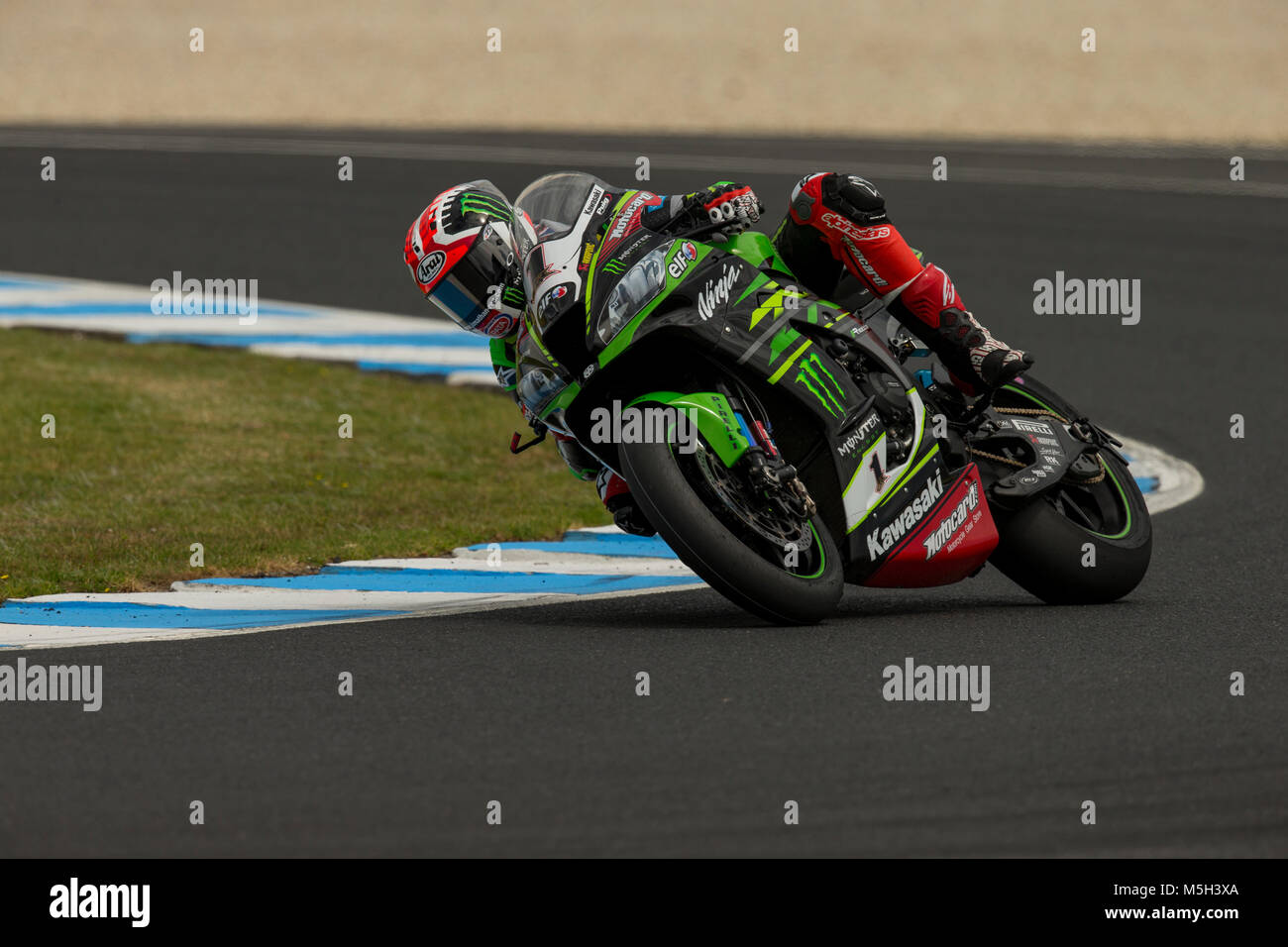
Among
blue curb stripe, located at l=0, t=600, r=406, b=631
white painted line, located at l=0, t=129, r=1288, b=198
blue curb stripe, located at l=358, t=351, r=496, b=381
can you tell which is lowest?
blue curb stripe, located at l=0, t=600, r=406, b=631

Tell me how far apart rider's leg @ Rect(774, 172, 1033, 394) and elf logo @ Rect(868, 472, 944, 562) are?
0.48 m

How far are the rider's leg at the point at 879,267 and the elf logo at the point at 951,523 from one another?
0.43 meters

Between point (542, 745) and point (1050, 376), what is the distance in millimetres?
8115

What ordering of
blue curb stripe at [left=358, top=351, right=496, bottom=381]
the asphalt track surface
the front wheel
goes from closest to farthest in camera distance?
the asphalt track surface, the front wheel, blue curb stripe at [left=358, top=351, right=496, bottom=381]

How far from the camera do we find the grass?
8.62 metres

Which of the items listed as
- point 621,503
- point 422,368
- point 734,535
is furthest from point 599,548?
point 422,368

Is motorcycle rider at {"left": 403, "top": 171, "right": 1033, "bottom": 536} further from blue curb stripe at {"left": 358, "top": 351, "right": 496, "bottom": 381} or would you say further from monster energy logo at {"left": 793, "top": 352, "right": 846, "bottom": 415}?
blue curb stripe at {"left": 358, "top": 351, "right": 496, "bottom": 381}

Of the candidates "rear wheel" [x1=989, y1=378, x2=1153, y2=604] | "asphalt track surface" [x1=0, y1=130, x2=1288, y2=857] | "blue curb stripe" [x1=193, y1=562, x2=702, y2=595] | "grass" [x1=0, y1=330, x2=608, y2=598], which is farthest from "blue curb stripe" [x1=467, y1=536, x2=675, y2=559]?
"rear wheel" [x1=989, y1=378, x2=1153, y2=604]

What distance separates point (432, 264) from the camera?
7027 mm

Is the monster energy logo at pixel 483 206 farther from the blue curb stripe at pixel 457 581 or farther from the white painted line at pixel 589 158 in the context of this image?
the white painted line at pixel 589 158

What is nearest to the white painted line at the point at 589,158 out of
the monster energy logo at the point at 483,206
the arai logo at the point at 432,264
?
the monster energy logo at the point at 483,206

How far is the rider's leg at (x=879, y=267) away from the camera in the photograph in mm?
7242

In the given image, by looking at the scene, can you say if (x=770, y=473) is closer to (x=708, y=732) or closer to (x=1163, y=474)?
(x=708, y=732)

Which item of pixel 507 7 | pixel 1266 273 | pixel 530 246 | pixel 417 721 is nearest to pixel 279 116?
pixel 507 7
